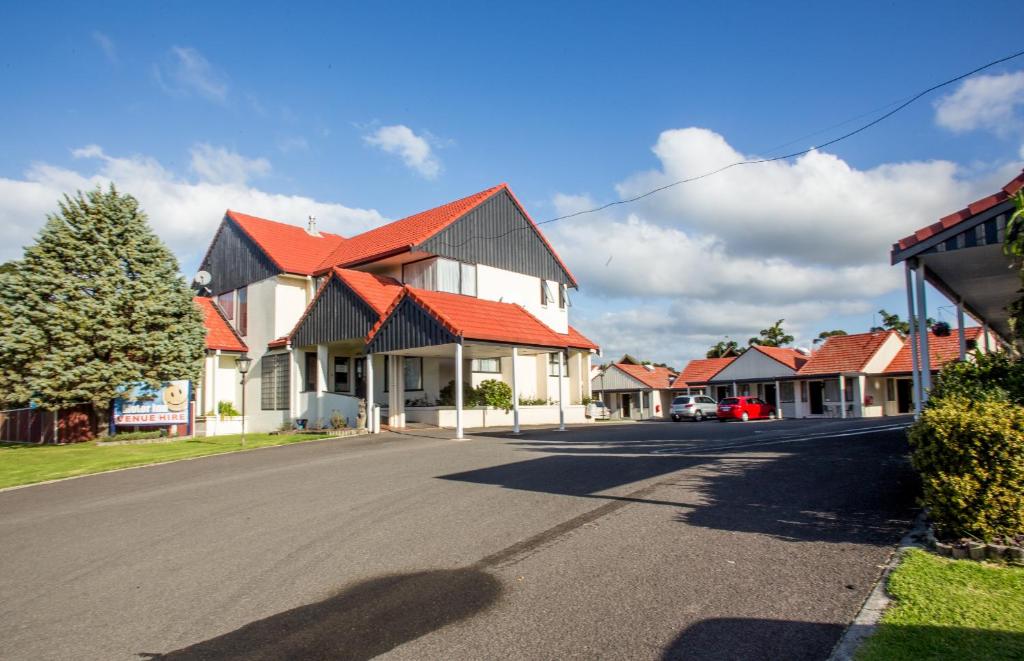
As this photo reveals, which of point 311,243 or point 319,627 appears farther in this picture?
point 311,243

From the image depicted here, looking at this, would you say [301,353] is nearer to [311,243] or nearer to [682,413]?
[311,243]

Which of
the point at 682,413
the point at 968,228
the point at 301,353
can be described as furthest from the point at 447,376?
the point at 968,228

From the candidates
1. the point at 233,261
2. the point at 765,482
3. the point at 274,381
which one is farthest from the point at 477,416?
the point at 765,482

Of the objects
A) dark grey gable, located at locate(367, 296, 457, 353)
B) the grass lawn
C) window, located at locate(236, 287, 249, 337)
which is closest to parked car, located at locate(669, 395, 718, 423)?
dark grey gable, located at locate(367, 296, 457, 353)

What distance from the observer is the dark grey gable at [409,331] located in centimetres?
1995

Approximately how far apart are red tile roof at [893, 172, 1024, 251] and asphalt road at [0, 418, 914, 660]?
3765mm

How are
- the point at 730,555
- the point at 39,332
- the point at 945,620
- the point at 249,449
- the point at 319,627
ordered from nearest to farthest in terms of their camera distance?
the point at 945,620
the point at 319,627
the point at 730,555
the point at 249,449
the point at 39,332

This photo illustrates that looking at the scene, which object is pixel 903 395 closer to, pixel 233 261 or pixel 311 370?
pixel 311 370

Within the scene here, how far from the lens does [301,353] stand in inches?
1046

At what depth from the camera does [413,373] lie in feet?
89.8

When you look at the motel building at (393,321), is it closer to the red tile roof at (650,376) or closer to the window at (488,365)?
the window at (488,365)

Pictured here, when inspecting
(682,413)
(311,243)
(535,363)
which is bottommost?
(682,413)

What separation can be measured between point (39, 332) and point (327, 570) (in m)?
19.4

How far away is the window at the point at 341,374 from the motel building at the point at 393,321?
46mm
